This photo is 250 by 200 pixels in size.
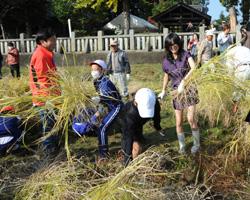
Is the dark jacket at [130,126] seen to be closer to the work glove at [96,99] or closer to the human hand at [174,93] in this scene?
the work glove at [96,99]

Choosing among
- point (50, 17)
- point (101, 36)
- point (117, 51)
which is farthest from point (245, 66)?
point (50, 17)

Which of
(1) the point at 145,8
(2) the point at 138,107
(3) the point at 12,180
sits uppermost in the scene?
(1) the point at 145,8

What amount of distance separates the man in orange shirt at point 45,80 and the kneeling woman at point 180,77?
1.24 m

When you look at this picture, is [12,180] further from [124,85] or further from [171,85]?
[124,85]

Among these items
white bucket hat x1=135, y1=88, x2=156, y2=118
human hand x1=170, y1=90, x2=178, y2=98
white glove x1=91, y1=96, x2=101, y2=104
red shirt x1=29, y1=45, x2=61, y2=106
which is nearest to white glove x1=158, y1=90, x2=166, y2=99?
human hand x1=170, y1=90, x2=178, y2=98

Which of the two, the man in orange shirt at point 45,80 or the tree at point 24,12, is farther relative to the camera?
the tree at point 24,12

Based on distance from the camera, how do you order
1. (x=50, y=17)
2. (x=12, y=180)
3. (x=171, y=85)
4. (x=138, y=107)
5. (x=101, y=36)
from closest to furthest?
(x=12, y=180), (x=138, y=107), (x=171, y=85), (x=101, y=36), (x=50, y=17)

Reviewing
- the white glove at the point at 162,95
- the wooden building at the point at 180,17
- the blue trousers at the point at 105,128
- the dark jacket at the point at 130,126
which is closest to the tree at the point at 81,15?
the wooden building at the point at 180,17

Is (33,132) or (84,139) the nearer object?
(84,139)

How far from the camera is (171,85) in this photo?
5148mm

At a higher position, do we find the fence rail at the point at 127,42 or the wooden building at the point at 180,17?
the wooden building at the point at 180,17

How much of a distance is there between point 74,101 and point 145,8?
37234 mm

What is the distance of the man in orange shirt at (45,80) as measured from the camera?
4.39 meters

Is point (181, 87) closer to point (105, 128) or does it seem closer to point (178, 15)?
point (105, 128)
